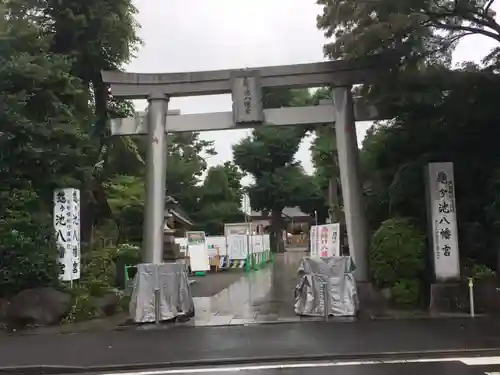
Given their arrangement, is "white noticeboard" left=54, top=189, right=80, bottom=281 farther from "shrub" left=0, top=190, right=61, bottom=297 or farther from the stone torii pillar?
the stone torii pillar

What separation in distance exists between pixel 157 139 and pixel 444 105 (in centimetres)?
816

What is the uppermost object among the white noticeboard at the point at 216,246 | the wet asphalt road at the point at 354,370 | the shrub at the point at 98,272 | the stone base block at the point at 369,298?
the white noticeboard at the point at 216,246

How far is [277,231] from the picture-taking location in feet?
194

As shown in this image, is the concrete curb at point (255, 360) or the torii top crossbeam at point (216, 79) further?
the torii top crossbeam at point (216, 79)

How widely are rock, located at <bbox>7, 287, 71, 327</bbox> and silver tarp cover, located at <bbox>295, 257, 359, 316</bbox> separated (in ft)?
17.9

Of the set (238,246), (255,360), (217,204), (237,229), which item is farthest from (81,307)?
(217,204)

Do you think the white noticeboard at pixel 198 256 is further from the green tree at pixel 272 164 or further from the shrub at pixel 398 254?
the green tree at pixel 272 164

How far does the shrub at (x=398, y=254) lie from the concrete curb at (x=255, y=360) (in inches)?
212

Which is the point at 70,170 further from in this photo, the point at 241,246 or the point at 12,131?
the point at 241,246

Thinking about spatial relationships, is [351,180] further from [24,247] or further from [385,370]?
[385,370]

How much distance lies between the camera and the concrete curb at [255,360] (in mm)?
8289

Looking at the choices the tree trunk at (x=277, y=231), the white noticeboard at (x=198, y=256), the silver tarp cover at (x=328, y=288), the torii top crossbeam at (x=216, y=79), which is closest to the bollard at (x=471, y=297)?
the silver tarp cover at (x=328, y=288)

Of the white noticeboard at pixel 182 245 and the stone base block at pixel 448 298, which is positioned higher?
the white noticeboard at pixel 182 245

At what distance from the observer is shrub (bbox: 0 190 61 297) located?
12.8 metres
